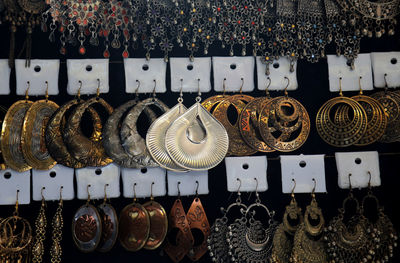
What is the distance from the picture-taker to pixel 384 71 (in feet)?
5.88

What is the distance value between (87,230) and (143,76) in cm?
65

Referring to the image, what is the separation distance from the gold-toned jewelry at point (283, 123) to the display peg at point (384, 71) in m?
0.34

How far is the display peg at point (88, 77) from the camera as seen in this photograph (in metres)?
1.74

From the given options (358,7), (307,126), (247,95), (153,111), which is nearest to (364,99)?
(307,126)

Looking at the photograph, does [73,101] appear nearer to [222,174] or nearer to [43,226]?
[43,226]

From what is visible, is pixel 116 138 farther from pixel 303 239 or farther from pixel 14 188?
pixel 303 239

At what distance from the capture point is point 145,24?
1730 millimetres

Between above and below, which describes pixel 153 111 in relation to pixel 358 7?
below

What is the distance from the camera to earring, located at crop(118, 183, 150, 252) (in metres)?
1.69

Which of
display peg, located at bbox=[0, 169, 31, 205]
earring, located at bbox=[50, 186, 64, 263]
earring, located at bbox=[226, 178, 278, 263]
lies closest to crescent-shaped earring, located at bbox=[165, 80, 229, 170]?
earring, located at bbox=[226, 178, 278, 263]

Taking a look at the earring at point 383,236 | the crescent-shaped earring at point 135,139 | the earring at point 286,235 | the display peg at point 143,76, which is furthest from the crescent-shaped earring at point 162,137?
the earring at point 383,236

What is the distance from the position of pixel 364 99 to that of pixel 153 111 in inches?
34.3

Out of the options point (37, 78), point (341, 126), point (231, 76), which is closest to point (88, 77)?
point (37, 78)

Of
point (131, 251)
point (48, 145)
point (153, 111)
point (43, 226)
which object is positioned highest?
point (153, 111)
